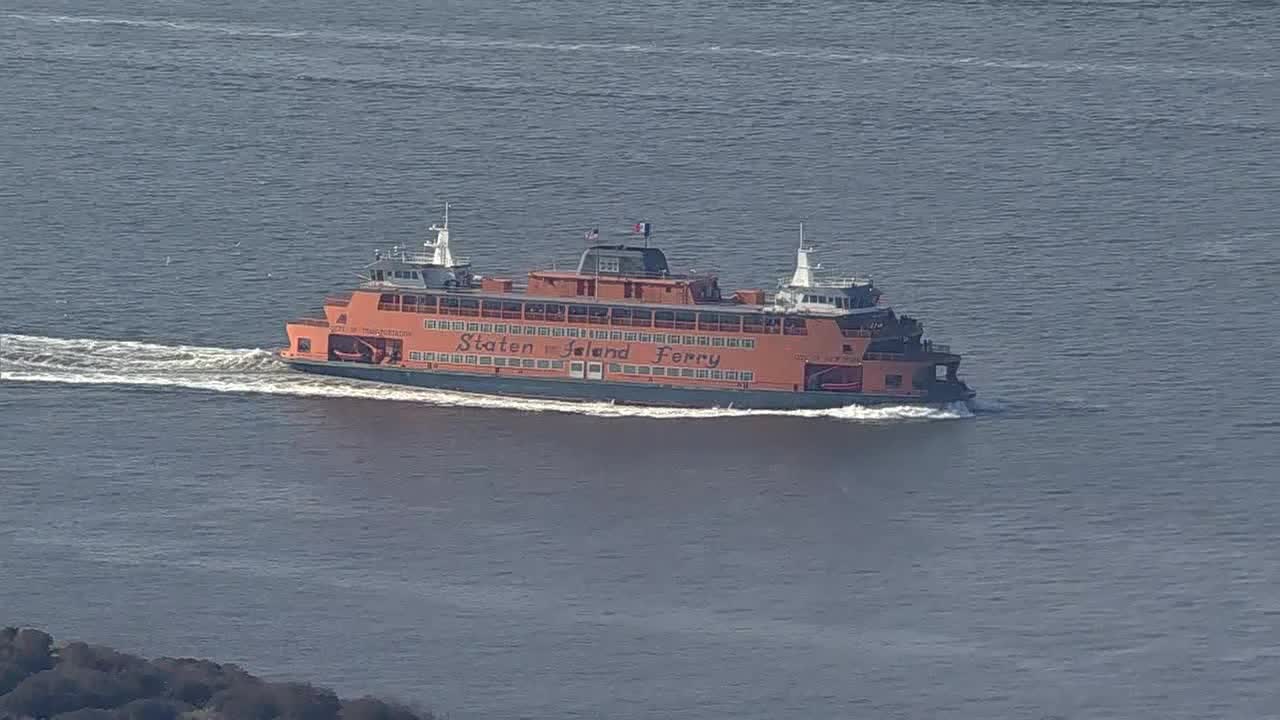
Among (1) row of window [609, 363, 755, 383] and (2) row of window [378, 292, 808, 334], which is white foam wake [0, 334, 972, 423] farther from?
(2) row of window [378, 292, 808, 334]

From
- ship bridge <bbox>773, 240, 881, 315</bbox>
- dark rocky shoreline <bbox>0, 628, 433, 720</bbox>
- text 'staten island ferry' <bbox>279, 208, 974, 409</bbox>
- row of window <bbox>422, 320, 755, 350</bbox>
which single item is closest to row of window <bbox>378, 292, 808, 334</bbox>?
text 'staten island ferry' <bbox>279, 208, 974, 409</bbox>

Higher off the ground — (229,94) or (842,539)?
(229,94)

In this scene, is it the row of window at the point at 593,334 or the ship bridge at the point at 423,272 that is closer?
the row of window at the point at 593,334

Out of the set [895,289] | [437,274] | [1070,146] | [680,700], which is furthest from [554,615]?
[1070,146]

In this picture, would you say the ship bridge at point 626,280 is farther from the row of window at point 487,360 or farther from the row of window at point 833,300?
the row of window at point 833,300

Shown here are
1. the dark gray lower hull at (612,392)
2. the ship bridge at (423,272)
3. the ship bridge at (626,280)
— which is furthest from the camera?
the ship bridge at (423,272)

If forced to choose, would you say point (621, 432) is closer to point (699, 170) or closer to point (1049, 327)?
point (1049, 327)

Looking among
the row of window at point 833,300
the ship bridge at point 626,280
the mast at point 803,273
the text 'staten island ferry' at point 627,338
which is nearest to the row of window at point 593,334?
the text 'staten island ferry' at point 627,338
